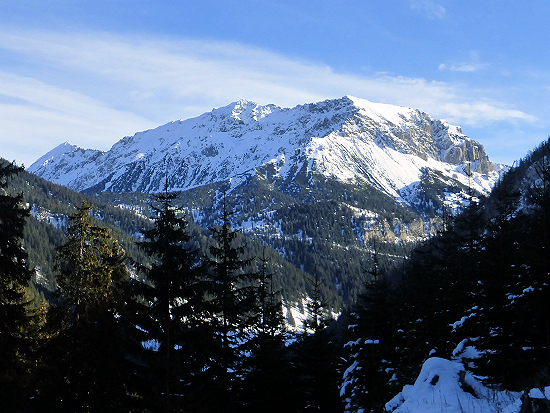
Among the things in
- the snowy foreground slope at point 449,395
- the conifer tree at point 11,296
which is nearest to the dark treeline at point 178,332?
the conifer tree at point 11,296

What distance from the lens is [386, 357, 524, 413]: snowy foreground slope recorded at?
11.6 meters

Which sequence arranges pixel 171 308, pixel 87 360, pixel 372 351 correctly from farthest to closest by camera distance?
pixel 372 351
pixel 87 360
pixel 171 308

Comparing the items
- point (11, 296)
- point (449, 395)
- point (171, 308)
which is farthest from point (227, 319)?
point (449, 395)

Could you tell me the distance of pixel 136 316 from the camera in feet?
63.2

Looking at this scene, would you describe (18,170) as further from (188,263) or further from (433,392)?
(433,392)

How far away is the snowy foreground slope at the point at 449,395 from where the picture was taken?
38.2ft

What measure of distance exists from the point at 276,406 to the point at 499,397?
37.2ft

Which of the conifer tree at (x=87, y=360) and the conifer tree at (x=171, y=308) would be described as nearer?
the conifer tree at (x=171, y=308)

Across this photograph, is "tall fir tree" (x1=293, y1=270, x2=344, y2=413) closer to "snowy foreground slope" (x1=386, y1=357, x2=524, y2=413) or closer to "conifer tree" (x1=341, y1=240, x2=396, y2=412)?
"conifer tree" (x1=341, y1=240, x2=396, y2=412)

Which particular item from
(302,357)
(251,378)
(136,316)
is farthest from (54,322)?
(302,357)

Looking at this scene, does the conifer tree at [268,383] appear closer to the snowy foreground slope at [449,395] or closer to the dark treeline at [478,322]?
the dark treeline at [478,322]

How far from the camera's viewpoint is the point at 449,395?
12.6m

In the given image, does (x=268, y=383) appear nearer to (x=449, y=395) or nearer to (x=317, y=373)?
(x=317, y=373)

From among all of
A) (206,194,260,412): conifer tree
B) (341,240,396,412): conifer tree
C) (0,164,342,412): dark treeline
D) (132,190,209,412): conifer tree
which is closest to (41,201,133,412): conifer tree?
(0,164,342,412): dark treeline
